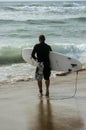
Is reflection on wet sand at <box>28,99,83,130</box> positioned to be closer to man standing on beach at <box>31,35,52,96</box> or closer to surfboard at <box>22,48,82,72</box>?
man standing on beach at <box>31,35,52,96</box>

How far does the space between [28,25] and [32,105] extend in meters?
24.3

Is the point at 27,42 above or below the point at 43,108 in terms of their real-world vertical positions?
below

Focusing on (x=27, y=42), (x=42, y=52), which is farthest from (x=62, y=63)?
(x=27, y=42)

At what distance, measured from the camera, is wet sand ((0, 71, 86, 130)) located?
752 cm

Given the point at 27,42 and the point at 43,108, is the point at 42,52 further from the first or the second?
the point at 27,42

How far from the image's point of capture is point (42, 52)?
9695mm

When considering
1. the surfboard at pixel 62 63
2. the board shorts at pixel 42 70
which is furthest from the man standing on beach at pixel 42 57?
the surfboard at pixel 62 63

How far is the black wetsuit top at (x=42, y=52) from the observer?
382 inches

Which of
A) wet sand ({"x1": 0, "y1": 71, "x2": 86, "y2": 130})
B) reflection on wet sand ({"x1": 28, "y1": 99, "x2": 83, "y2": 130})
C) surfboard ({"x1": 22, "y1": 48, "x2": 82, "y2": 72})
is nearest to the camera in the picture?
reflection on wet sand ({"x1": 28, "y1": 99, "x2": 83, "y2": 130})

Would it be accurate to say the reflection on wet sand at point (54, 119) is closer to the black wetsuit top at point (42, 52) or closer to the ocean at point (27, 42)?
the black wetsuit top at point (42, 52)

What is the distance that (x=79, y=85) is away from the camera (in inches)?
436

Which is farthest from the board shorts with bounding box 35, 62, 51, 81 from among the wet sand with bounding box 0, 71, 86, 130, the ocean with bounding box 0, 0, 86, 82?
the ocean with bounding box 0, 0, 86, 82

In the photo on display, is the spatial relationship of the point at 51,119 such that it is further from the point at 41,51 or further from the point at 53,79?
the point at 53,79

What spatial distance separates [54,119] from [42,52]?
226 centimetres
